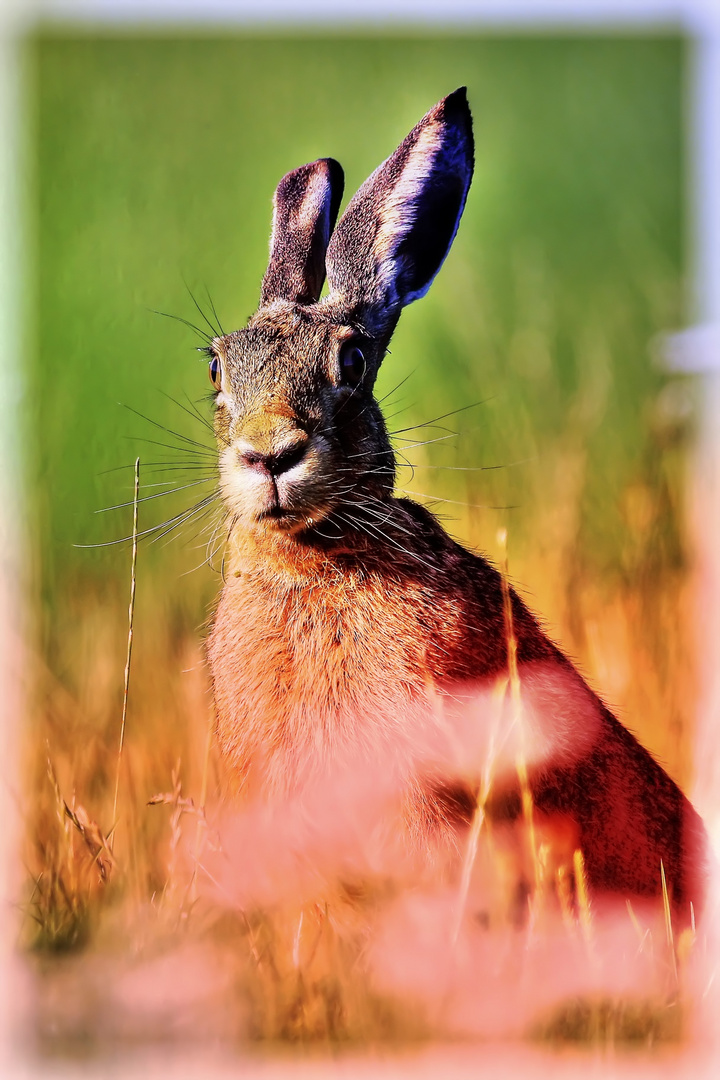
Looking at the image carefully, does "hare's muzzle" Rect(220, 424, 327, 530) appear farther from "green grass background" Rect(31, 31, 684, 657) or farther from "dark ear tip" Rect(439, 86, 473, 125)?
"dark ear tip" Rect(439, 86, 473, 125)

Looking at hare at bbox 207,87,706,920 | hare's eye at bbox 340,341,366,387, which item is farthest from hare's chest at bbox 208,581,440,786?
hare's eye at bbox 340,341,366,387

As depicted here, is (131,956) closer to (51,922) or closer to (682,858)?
(51,922)

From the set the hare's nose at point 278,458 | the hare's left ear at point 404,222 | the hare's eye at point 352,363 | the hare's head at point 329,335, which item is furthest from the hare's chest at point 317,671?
the hare's left ear at point 404,222

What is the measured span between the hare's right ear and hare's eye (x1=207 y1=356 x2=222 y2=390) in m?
0.22

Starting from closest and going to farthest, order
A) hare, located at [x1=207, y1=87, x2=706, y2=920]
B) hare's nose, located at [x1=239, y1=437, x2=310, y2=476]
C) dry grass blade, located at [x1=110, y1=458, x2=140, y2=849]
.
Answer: hare's nose, located at [x1=239, y1=437, x2=310, y2=476]
hare, located at [x1=207, y1=87, x2=706, y2=920]
dry grass blade, located at [x1=110, y1=458, x2=140, y2=849]

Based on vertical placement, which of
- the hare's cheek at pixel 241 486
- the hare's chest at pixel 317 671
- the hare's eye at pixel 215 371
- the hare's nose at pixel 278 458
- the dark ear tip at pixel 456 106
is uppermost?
the dark ear tip at pixel 456 106

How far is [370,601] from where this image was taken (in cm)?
248

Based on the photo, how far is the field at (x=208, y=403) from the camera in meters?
2.44

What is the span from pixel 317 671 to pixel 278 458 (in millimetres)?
520

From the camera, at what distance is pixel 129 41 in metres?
2.53

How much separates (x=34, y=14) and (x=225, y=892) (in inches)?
83.1

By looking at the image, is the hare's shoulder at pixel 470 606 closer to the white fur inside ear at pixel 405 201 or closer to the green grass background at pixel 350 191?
the green grass background at pixel 350 191

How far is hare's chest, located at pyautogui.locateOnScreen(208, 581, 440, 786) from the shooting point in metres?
2.42

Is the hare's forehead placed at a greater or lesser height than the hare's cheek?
greater
